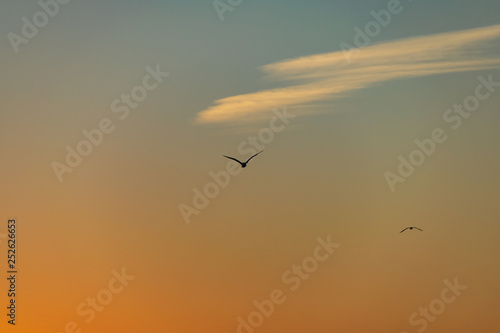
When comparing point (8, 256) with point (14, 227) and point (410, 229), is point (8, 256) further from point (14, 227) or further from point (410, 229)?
point (410, 229)

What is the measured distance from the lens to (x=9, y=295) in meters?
56.6

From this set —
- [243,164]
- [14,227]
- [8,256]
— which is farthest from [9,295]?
[243,164]

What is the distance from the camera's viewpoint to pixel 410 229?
272 feet

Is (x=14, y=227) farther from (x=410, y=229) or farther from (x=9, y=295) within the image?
(x=410, y=229)

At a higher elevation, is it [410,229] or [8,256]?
[8,256]

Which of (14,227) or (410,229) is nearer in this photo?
(14,227)

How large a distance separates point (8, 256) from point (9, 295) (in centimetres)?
748

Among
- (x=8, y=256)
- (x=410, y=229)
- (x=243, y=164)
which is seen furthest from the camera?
(x=410, y=229)

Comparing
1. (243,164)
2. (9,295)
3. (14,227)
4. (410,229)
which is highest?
(14,227)

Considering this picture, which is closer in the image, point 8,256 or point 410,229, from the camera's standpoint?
point 8,256

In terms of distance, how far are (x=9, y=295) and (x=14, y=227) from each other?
1274 cm

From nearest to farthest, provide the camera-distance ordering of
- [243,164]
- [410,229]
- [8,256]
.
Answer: [8,256] → [243,164] → [410,229]

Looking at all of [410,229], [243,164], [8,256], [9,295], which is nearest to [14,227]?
[8,256]

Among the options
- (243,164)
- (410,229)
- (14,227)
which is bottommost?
(410,229)
